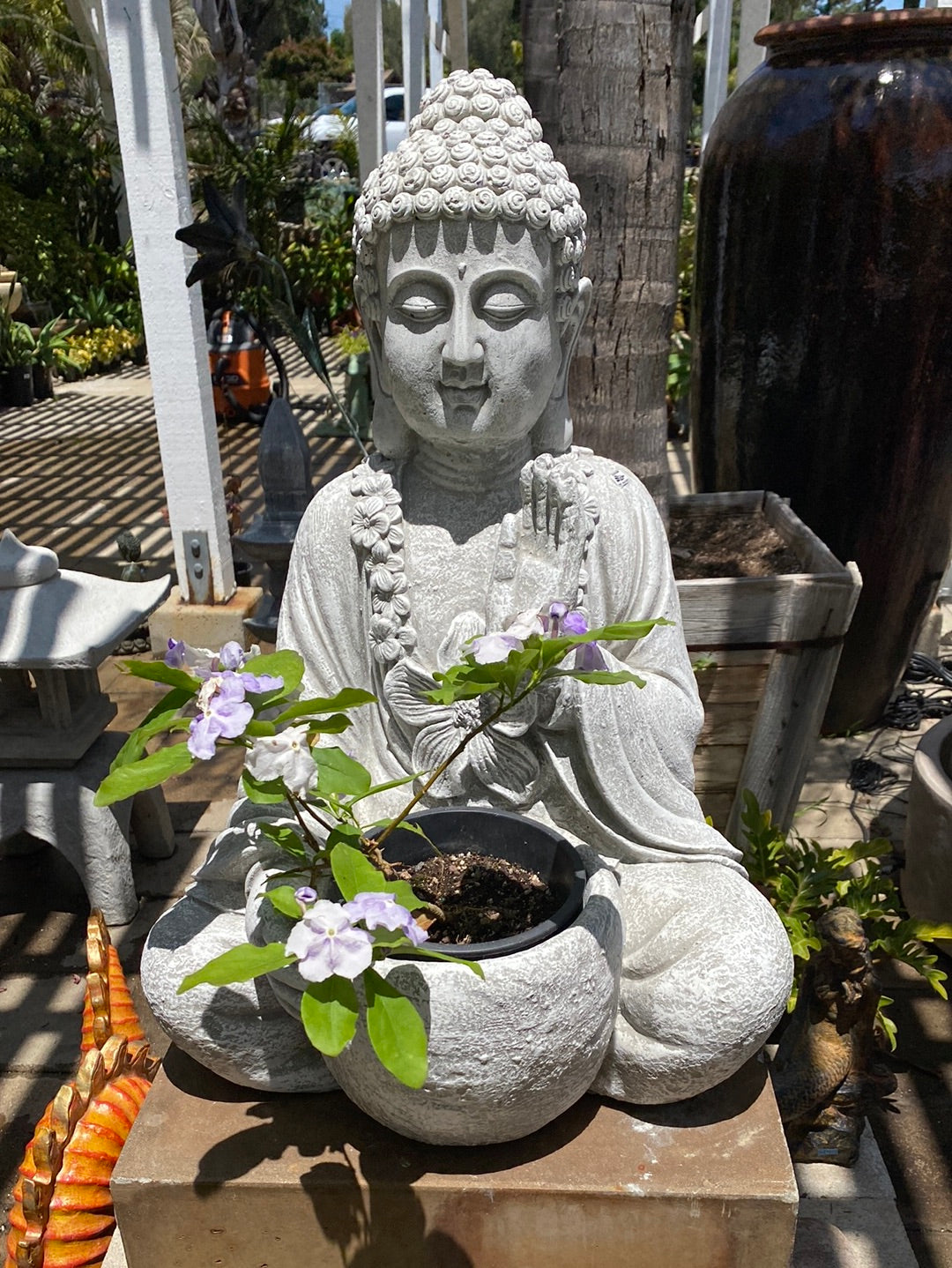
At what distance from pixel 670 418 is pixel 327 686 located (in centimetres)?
630

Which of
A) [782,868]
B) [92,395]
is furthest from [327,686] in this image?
[92,395]

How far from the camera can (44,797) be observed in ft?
9.28

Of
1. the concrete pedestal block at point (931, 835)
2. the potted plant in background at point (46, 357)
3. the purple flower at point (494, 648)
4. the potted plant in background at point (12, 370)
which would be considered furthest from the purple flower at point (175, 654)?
the potted plant in background at point (46, 357)

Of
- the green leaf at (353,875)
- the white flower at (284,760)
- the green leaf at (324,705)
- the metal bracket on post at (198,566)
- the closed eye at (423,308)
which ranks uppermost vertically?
the closed eye at (423,308)

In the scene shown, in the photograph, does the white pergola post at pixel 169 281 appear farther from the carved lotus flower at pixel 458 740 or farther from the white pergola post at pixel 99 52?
the white pergola post at pixel 99 52

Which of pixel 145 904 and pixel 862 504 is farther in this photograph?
pixel 862 504

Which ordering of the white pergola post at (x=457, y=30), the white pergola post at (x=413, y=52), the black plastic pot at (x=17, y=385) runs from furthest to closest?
the black plastic pot at (x=17, y=385)
the white pergola post at (x=457, y=30)
the white pergola post at (x=413, y=52)

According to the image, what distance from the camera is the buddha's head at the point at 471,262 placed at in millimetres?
1574

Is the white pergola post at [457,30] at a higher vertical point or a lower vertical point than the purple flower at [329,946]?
→ higher

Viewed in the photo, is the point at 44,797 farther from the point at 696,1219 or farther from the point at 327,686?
the point at 696,1219

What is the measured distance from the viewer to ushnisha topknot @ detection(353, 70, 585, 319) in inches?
61.5

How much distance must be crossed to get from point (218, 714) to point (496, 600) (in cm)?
69

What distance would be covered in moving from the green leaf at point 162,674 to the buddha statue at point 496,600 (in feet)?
1.44

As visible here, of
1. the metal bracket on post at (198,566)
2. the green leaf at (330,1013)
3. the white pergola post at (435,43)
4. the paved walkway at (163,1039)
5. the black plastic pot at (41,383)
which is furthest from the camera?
the black plastic pot at (41,383)
